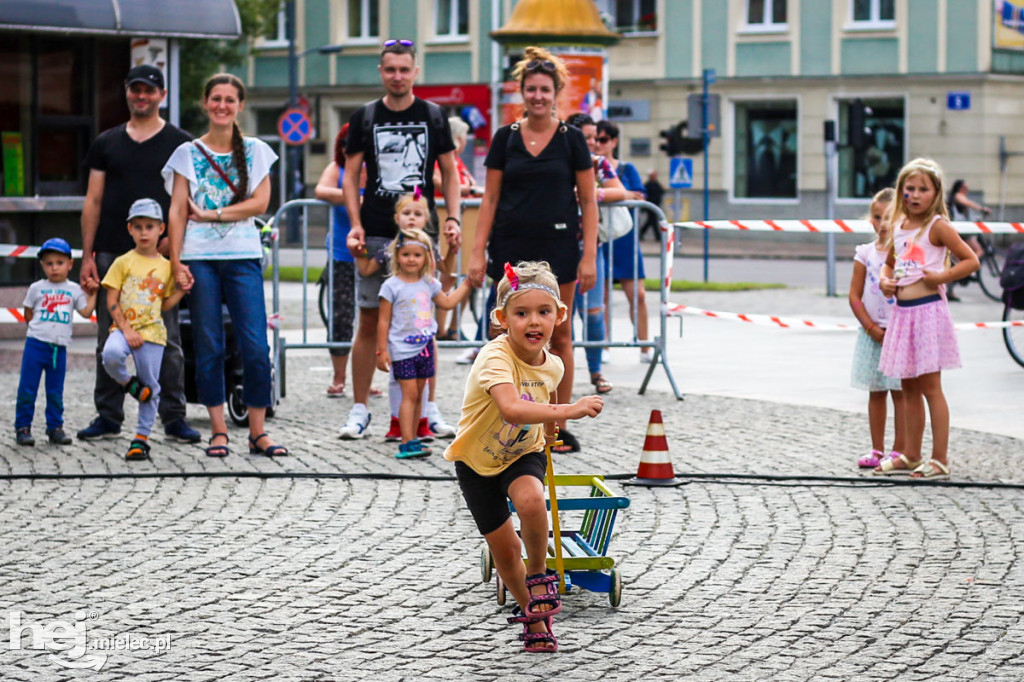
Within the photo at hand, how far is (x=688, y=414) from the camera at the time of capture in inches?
423

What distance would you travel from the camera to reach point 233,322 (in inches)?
349

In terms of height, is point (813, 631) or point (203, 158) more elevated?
point (203, 158)

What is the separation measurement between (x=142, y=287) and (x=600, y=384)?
382cm

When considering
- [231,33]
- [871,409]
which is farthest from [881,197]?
[231,33]

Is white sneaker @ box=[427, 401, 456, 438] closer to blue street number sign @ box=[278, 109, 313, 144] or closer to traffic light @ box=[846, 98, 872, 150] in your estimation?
traffic light @ box=[846, 98, 872, 150]

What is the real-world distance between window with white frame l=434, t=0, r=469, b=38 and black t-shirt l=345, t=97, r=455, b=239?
3824 cm

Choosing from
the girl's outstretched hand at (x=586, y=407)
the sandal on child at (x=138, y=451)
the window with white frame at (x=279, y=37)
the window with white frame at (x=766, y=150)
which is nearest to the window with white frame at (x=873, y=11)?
the window with white frame at (x=766, y=150)

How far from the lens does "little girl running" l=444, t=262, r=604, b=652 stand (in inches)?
207

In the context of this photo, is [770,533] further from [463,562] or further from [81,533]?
[81,533]

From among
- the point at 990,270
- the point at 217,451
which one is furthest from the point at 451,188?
the point at 990,270

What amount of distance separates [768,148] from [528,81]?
116 ft

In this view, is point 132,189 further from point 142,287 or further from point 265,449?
point 265,449

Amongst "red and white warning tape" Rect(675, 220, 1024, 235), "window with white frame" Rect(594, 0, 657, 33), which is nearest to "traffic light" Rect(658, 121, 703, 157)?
"window with white frame" Rect(594, 0, 657, 33)

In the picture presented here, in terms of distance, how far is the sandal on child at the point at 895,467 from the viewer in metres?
8.37
